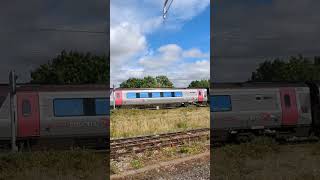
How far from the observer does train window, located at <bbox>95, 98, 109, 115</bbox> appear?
5.28m

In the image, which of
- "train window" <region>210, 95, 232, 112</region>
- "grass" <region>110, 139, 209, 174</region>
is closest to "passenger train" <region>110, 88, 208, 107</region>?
"grass" <region>110, 139, 209, 174</region>

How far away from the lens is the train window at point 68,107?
18.5 ft

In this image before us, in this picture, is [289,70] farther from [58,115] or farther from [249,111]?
[58,115]

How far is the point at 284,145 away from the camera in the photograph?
7609 mm

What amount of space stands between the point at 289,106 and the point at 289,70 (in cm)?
105

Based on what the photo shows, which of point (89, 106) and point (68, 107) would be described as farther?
point (68, 107)

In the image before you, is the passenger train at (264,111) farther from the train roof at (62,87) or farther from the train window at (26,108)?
the train window at (26,108)

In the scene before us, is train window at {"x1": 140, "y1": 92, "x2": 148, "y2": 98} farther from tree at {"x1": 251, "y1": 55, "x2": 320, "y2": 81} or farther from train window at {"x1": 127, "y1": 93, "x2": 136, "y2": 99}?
tree at {"x1": 251, "y1": 55, "x2": 320, "y2": 81}

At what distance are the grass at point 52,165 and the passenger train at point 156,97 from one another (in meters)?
23.2

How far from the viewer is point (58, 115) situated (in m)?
5.77

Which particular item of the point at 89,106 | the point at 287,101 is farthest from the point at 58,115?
the point at 287,101

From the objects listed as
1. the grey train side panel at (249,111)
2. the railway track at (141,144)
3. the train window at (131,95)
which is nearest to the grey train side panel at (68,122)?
the grey train side panel at (249,111)

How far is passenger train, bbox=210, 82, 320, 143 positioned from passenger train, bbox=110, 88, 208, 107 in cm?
2164

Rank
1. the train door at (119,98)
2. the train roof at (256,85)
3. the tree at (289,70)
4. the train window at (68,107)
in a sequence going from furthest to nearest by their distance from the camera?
the train door at (119,98) < the tree at (289,70) < the train roof at (256,85) < the train window at (68,107)
